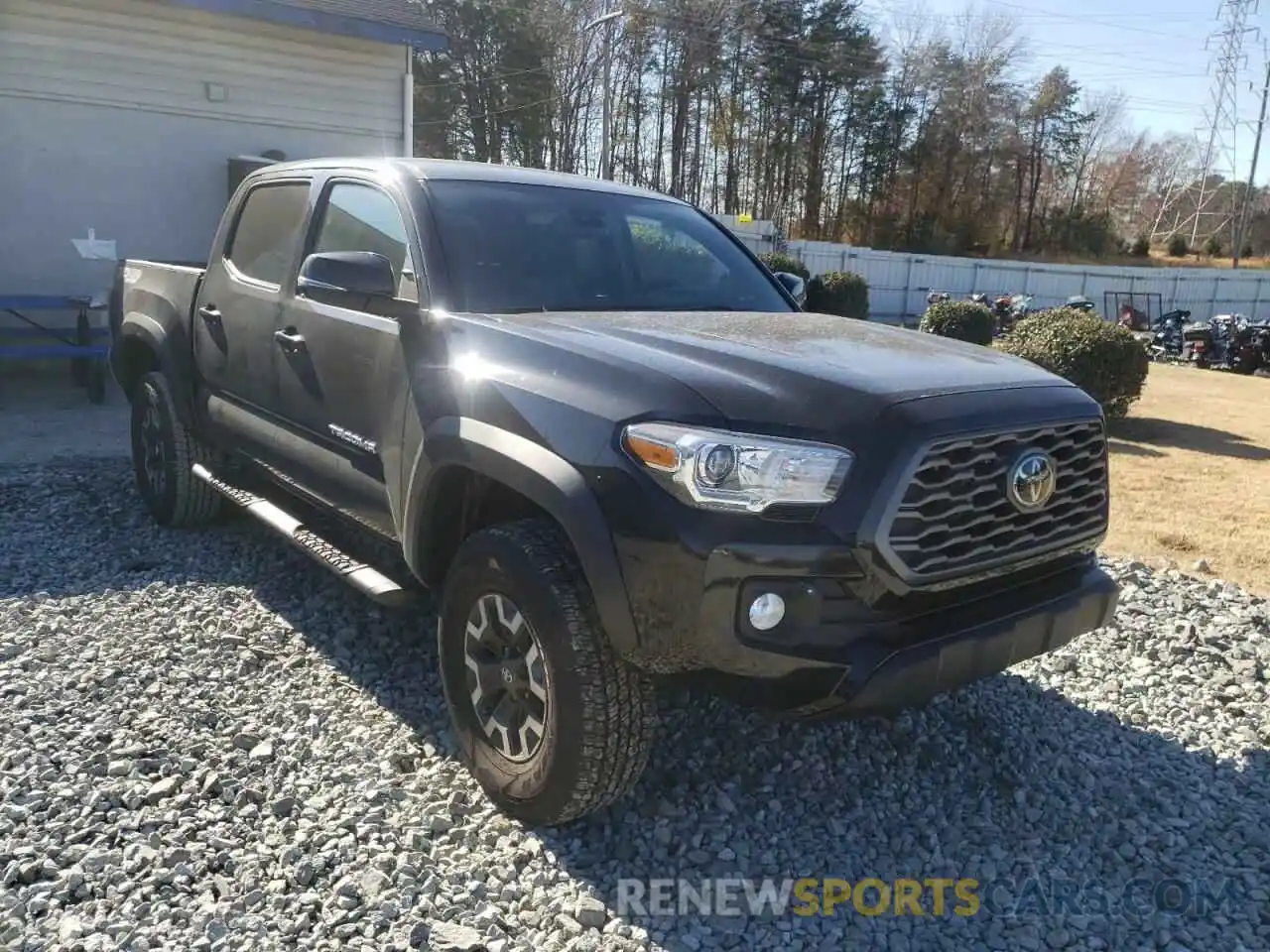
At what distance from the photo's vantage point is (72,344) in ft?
32.9

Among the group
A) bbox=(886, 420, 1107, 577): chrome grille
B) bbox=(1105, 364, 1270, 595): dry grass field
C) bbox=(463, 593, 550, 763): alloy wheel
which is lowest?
bbox=(1105, 364, 1270, 595): dry grass field

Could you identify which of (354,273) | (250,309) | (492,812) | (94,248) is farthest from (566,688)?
(94,248)

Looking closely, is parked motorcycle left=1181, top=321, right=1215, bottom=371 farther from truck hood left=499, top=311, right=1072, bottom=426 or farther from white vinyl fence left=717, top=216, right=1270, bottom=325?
truck hood left=499, top=311, right=1072, bottom=426

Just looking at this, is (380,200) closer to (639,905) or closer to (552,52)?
(639,905)

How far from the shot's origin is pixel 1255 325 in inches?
758

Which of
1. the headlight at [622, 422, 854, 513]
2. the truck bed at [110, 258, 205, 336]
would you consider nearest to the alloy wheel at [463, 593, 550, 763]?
the headlight at [622, 422, 854, 513]

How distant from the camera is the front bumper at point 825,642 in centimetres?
246

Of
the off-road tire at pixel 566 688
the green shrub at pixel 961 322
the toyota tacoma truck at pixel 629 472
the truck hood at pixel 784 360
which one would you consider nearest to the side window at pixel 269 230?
the toyota tacoma truck at pixel 629 472

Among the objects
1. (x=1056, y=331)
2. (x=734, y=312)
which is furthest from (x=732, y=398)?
(x=1056, y=331)

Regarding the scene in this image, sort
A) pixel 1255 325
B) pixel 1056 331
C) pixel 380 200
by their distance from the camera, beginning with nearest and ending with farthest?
pixel 380 200 < pixel 1056 331 < pixel 1255 325

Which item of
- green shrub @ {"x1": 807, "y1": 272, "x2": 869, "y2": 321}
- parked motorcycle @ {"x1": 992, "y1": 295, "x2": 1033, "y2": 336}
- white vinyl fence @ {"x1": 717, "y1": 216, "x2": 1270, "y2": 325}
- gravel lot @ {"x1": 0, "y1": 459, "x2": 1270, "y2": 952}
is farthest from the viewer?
white vinyl fence @ {"x1": 717, "y1": 216, "x2": 1270, "y2": 325}

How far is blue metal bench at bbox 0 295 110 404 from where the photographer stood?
9.48 metres

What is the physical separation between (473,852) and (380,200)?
2.39 m

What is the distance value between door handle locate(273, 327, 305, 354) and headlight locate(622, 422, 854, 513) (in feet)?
7.01
